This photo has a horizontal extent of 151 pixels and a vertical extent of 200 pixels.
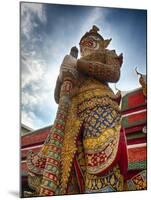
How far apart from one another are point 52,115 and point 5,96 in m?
0.42

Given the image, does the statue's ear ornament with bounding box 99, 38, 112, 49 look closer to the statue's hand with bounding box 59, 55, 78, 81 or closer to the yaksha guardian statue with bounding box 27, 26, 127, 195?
the yaksha guardian statue with bounding box 27, 26, 127, 195

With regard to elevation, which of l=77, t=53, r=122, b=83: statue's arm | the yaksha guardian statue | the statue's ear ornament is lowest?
the yaksha guardian statue

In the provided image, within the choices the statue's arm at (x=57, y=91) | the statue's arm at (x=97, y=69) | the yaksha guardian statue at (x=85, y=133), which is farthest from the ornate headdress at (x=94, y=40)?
the statue's arm at (x=57, y=91)

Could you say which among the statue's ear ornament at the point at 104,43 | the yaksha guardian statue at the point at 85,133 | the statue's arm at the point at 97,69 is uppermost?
the statue's ear ornament at the point at 104,43

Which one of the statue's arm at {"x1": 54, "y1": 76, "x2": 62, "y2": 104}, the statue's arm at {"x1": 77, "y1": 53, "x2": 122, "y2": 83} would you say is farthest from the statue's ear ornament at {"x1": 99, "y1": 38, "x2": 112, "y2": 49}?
the statue's arm at {"x1": 54, "y1": 76, "x2": 62, "y2": 104}

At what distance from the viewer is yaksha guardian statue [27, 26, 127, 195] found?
4484 mm

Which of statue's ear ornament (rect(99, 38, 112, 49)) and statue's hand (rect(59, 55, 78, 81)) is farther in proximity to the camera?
statue's ear ornament (rect(99, 38, 112, 49))

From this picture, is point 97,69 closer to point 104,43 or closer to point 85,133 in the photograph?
point 104,43

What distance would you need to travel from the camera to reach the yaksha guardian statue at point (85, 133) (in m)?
4.48

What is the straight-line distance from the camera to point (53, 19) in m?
4.52

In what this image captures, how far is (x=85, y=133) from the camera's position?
4559 mm

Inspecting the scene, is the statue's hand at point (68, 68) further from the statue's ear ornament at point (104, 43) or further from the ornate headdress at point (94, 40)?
the statue's ear ornament at point (104, 43)

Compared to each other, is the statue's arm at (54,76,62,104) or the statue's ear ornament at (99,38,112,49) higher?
the statue's ear ornament at (99,38,112,49)

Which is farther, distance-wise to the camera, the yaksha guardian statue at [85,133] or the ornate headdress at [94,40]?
the ornate headdress at [94,40]
